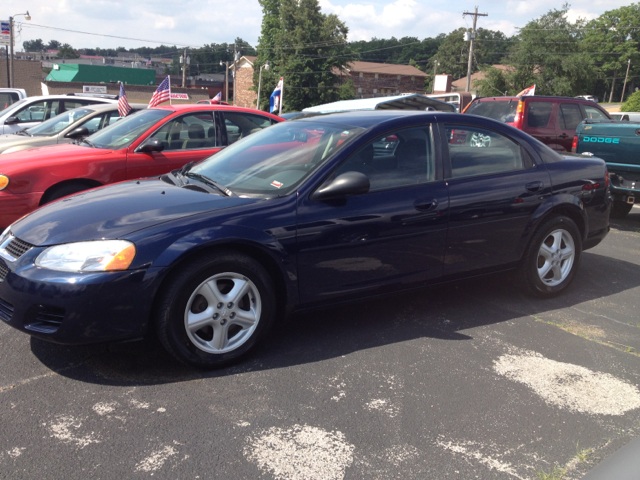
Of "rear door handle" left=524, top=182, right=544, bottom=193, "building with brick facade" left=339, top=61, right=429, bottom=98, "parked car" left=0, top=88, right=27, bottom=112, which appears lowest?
"rear door handle" left=524, top=182, right=544, bottom=193

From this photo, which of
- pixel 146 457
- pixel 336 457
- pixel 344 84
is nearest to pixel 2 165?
pixel 146 457

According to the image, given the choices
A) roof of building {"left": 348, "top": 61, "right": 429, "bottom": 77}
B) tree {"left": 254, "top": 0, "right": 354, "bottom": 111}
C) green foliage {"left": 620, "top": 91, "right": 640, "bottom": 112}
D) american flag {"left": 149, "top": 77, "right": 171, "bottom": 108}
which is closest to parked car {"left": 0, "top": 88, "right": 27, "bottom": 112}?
american flag {"left": 149, "top": 77, "right": 171, "bottom": 108}

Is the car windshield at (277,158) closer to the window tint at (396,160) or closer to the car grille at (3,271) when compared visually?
the window tint at (396,160)

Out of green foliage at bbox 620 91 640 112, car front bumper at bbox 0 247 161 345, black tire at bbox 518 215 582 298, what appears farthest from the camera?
green foliage at bbox 620 91 640 112

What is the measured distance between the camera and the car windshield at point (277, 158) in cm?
375

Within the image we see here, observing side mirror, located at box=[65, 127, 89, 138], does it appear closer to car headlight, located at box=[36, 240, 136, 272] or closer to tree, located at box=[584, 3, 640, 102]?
car headlight, located at box=[36, 240, 136, 272]

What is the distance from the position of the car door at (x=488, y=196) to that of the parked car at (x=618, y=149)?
3.79m

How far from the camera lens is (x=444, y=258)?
414cm

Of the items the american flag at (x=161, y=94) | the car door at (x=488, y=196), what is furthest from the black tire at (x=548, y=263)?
the american flag at (x=161, y=94)

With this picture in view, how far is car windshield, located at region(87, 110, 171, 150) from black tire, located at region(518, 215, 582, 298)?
4519mm

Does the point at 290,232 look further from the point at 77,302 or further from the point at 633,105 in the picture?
the point at 633,105

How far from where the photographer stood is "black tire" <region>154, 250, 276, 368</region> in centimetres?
318

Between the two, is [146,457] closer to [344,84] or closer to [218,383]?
[218,383]

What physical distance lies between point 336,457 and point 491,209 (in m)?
2.43
